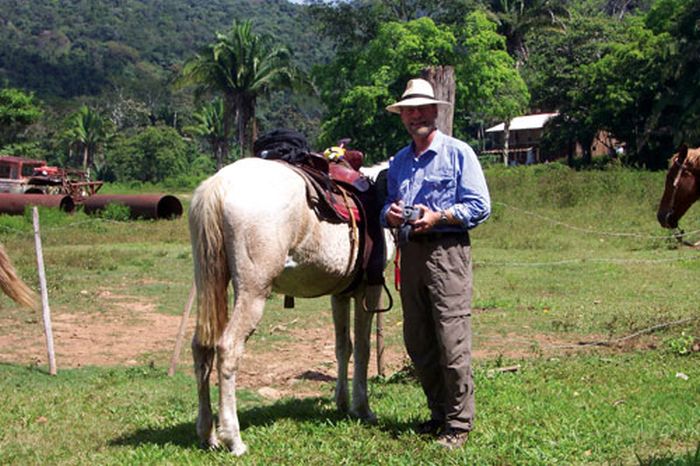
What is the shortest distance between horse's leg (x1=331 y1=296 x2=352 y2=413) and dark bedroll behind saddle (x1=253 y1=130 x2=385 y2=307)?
0.90ft

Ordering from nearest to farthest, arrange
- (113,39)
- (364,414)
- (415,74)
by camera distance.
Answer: (364,414) < (415,74) < (113,39)

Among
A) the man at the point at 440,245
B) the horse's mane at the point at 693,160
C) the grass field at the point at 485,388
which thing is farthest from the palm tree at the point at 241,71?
the man at the point at 440,245

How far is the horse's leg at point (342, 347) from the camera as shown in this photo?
617 cm

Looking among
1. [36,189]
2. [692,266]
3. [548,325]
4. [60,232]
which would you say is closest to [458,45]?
[36,189]

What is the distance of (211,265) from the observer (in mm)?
5082

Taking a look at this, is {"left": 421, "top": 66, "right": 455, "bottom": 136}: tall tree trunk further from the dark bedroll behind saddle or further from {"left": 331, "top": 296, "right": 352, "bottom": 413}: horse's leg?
{"left": 331, "top": 296, "right": 352, "bottom": 413}: horse's leg

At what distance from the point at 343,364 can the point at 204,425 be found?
1329 millimetres

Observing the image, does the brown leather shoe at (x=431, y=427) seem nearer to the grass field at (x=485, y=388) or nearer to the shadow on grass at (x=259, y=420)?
the grass field at (x=485, y=388)

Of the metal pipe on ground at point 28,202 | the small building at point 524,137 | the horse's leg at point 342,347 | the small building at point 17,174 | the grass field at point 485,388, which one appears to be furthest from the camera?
the small building at point 524,137

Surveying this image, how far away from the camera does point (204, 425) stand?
5.19 meters

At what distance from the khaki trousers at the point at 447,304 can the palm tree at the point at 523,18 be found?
159 feet

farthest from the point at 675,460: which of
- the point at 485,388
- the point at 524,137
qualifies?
the point at 524,137

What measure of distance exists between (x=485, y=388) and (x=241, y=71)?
44.0 m

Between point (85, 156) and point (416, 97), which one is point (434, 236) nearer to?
point (416, 97)
